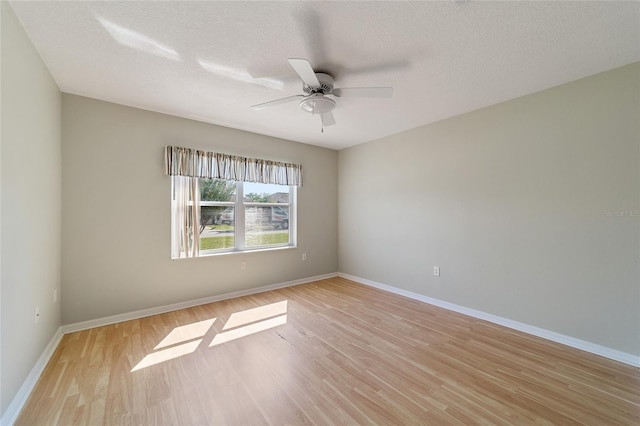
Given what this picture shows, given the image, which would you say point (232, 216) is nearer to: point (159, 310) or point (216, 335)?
point (159, 310)

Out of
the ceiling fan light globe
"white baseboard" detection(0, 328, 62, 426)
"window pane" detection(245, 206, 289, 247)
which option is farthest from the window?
the ceiling fan light globe

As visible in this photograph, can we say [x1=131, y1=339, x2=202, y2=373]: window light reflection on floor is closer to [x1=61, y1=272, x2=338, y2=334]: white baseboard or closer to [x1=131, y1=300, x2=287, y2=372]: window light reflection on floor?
[x1=131, y1=300, x2=287, y2=372]: window light reflection on floor

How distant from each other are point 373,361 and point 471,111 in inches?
124

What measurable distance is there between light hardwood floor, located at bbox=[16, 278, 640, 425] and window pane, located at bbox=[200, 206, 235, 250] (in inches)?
42.6

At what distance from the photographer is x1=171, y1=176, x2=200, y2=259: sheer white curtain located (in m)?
3.37

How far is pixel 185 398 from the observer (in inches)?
69.9

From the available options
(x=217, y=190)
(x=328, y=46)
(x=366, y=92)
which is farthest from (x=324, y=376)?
(x=217, y=190)

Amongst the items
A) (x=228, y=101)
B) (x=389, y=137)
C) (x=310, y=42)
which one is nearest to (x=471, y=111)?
(x=389, y=137)

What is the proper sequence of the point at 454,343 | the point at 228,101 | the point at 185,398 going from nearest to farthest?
the point at 185,398
the point at 454,343
the point at 228,101

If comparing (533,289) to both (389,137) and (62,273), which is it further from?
(62,273)

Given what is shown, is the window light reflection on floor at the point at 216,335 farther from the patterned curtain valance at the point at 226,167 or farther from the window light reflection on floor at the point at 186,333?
the patterned curtain valance at the point at 226,167

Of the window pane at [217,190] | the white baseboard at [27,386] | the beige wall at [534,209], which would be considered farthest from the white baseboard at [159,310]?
the beige wall at [534,209]

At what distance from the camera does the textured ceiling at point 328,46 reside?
1.63 metres

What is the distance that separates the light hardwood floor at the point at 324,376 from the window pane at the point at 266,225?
4.80ft
